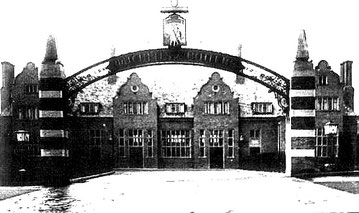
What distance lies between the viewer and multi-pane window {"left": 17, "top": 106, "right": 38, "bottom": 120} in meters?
49.0

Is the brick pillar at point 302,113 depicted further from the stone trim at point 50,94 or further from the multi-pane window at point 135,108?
the multi-pane window at point 135,108

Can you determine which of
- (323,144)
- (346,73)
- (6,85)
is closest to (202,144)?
(323,144)

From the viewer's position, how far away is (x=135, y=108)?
50.0 m

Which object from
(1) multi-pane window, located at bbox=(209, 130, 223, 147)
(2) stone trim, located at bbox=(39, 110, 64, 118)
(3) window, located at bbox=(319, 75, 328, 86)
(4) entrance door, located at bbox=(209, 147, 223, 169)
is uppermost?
(3) window, located at bbox=(319, 75, 328, 86)

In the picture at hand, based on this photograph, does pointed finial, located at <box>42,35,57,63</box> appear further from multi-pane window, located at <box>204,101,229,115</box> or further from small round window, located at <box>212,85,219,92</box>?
small round window, located at <box>212,85,219,92</box>

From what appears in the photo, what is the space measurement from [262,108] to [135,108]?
448 inches

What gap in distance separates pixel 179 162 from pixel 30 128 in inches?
522

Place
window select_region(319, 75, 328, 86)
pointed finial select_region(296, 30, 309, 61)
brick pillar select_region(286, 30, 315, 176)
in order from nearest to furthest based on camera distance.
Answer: pointed finial select_region(296, 30, 309, 61)
brick pillar select_region(286, 30, 315, 176)
window select_region(319, 75, 328, 86)

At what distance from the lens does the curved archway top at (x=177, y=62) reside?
25281 mm

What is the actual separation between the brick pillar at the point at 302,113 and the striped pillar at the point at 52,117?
32.8ft

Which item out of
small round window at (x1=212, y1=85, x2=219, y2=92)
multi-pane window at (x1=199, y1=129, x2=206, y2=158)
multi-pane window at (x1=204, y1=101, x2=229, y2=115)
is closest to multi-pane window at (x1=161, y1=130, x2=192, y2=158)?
multi-pane window at (x1=199, y1=129, x2=206, y2=158)

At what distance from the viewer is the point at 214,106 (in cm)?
5019

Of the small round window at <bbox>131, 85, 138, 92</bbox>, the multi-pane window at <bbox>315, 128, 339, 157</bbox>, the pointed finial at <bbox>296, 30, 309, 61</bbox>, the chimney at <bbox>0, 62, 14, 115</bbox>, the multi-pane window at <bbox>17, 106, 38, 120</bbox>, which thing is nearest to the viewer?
the pointed finial at <bbox>296, 30, 309, 61</bbox>

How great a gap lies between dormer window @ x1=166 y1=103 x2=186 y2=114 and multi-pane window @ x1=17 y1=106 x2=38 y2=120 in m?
11.6
